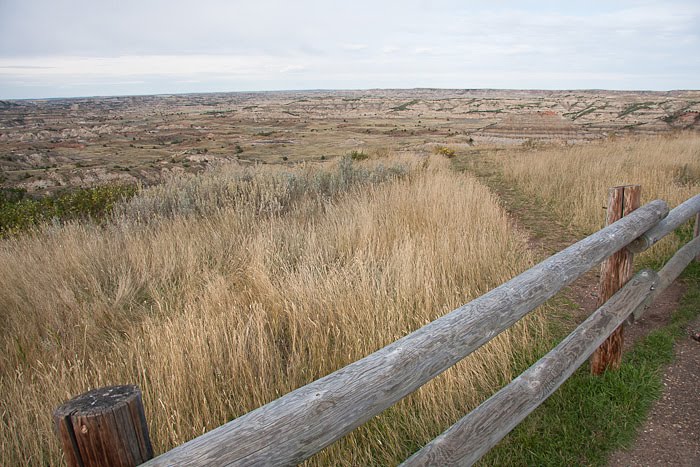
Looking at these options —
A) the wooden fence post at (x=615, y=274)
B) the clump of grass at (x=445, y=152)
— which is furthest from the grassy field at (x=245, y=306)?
the clump of grass at (x=445, y=152)

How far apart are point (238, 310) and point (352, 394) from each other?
2.10 m

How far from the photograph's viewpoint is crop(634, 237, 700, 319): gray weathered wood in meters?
3.67

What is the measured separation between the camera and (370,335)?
10.5 ft

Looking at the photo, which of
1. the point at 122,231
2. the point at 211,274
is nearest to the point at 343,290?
the point at 211,274

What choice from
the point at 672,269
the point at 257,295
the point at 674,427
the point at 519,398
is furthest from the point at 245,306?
the point at 672,269

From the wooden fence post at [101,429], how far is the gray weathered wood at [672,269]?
3663 mm

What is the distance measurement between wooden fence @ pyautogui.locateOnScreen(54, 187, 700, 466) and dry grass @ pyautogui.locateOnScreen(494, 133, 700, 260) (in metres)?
3.60

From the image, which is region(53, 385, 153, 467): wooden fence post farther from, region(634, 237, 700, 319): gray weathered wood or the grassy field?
region(634, 237, 700, 319): gray weathered wood

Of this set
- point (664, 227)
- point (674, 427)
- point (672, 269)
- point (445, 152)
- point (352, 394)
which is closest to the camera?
point (352, 394)

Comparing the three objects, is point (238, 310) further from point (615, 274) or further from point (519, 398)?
point (615, 274)

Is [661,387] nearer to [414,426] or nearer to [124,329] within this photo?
[414,426]

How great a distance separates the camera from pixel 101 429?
3.40 ft

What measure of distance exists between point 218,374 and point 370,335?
3.47 ft

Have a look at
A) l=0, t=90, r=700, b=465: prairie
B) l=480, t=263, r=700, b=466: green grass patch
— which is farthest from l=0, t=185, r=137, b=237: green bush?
l=480, t=263, r=700, b=466: green grass patch
